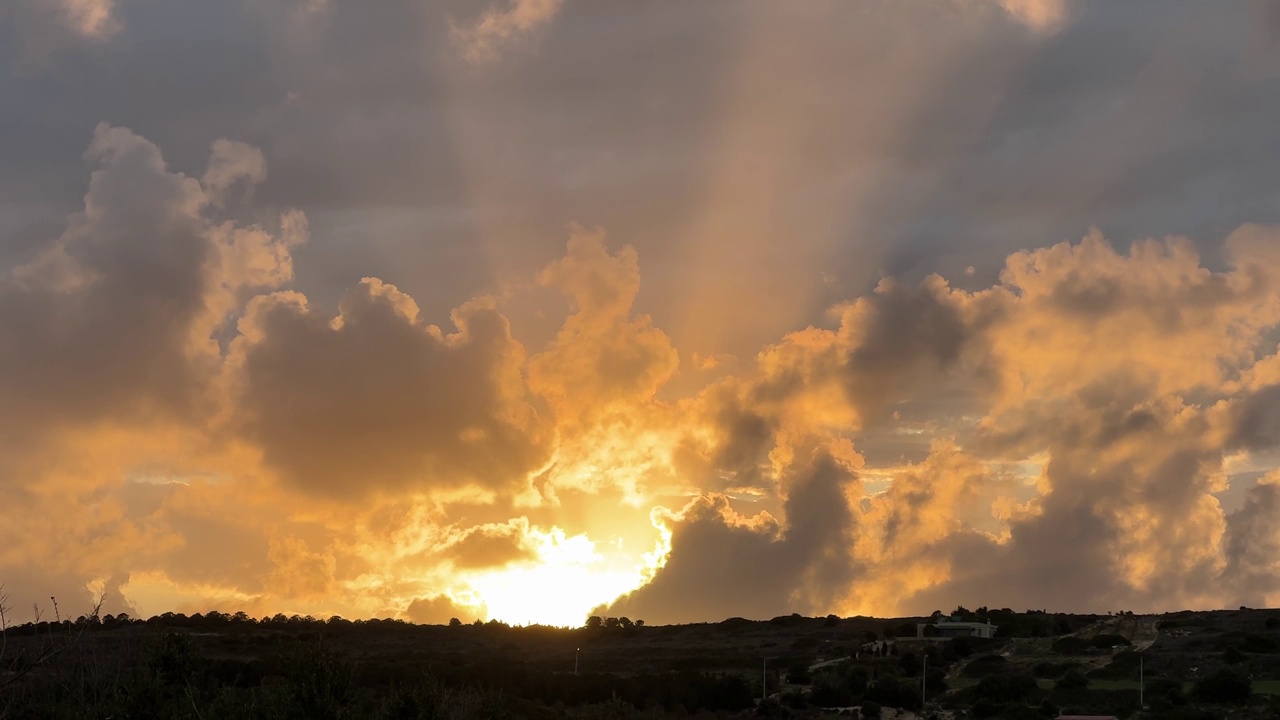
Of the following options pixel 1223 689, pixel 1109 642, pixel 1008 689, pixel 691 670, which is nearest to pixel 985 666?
pixel 1008 689

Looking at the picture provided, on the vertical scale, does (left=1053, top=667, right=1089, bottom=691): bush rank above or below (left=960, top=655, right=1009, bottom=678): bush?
below

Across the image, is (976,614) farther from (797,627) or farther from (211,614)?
(211,614)

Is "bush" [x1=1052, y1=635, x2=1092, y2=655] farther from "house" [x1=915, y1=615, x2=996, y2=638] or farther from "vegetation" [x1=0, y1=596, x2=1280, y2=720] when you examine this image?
"house" [x1=915, y1=615, x2=996, y2=638]

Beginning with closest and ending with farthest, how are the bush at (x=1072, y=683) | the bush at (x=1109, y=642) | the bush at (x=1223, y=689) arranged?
the bush at (x=1223, y=689)
the bush at (x=1072, y=683)
the bush at (x=1109, y=642)

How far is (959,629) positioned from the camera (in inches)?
5861

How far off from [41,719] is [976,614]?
133 meters

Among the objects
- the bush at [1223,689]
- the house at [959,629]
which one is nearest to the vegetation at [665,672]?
the bush at [1223,689]

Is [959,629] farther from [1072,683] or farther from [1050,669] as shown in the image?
[1072,683]

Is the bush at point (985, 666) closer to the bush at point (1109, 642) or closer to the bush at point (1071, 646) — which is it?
the bush at point (1071, 646)

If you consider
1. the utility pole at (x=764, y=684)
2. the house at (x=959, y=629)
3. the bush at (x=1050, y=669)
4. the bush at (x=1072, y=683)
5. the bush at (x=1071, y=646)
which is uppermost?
the house at (x=959, y=629)

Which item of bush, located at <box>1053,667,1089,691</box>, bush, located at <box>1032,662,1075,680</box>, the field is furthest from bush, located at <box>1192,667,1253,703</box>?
bush, located at <box>1032,662,1075,680</box>

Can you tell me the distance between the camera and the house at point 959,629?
472 feet

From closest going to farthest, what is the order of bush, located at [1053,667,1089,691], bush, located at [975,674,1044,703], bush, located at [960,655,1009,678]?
bush, located at [975,674,1044,703] → bush, located at [1053,667,1089,691] → bush, located at [960,655,1009,678]

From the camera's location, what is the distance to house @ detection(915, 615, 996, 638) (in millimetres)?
144000
